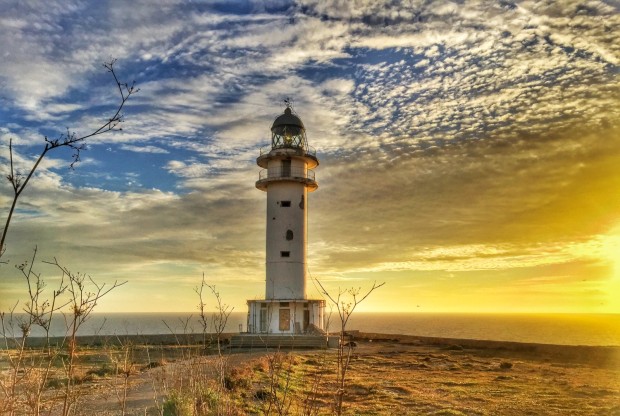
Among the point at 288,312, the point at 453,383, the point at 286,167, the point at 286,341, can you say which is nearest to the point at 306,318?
the point at 288,312

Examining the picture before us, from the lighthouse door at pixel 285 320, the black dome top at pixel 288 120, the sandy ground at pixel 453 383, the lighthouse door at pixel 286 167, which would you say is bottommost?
the sandy ground at pixel 453 383

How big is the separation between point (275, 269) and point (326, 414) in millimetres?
18400

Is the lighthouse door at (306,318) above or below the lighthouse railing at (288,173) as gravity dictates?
below

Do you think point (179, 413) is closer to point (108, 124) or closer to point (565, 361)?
point (108, 124)

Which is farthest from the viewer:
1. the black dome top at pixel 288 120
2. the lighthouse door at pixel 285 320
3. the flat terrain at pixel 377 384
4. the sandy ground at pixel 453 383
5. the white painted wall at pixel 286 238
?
the black dome top at pixel 288 120

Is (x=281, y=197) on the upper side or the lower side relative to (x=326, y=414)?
upper

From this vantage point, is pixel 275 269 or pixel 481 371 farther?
pixel 275 269

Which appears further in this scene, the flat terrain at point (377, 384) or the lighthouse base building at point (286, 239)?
the lighthouse base building at point (286, 239)

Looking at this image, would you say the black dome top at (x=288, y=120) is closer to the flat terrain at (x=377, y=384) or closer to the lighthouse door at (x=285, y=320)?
the lighthouse door at (x=285, y=320)

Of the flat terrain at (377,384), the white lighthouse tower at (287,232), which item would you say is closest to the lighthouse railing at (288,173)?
the white lighthouse tower at (287,232)

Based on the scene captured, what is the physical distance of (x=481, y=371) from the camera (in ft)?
78.7

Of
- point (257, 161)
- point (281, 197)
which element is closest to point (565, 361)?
point (281, 197)

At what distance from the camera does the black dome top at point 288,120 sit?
107ft

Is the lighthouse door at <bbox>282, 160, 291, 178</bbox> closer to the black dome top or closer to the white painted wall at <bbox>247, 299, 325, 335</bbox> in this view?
the black dome top
